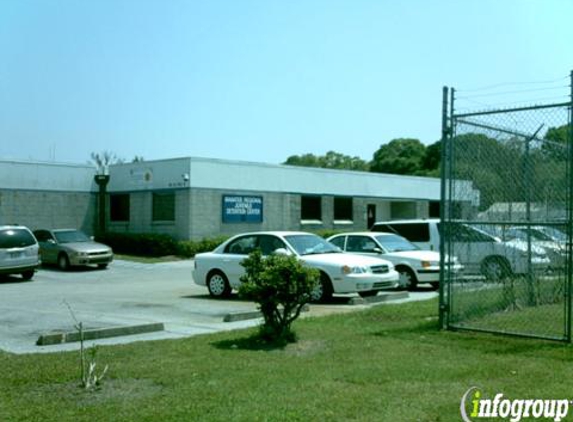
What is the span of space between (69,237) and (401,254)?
15.1 m

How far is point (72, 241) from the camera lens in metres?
28.2

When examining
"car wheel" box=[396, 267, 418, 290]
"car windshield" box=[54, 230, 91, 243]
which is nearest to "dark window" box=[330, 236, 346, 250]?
"car wheel" box=[396, 267, 418, 290]

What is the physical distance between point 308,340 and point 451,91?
159 inches

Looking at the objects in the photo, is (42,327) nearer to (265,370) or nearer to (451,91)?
(265,370)

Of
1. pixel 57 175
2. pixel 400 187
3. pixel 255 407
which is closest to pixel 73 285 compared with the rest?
pixel 57 175

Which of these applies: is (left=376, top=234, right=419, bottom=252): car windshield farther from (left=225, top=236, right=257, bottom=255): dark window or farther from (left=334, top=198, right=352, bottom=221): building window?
(left=334, top=198, right=352, bottom=221): building window

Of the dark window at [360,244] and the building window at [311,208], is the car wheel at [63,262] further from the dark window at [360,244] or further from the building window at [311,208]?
the building window at [311,208]


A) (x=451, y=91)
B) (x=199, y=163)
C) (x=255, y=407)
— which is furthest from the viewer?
(x=199, y=163)

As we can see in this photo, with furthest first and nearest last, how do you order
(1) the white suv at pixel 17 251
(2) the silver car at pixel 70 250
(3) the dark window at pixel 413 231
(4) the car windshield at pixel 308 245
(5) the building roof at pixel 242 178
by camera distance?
(5) the building roof at pixel 242 178 → (2) the silver car at pixel 70 250 → (1) the white suv at pixel 17 251 → (3) the dark window at pixel 413 231 → (4) the car windshield at pixel 308 245

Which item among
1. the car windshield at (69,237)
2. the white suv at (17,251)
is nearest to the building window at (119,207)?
the car windshield at (69,237)

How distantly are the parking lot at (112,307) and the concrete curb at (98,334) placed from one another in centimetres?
13

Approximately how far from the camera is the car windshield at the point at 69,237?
92.3ft

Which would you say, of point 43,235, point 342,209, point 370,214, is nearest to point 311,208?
point 342,209

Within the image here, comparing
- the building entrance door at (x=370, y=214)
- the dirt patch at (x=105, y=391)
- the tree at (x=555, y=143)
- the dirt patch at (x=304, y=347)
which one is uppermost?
the tree at (x=555, y=143)
